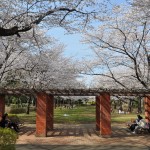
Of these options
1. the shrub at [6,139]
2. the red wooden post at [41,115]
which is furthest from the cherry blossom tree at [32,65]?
the shrub at [6,139]

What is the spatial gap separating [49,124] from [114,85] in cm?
874

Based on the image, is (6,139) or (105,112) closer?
(6,139)

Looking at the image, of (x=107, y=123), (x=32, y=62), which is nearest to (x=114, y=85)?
(x=32, y=62)

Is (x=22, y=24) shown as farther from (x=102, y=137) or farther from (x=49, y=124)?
(x=49, y=124)

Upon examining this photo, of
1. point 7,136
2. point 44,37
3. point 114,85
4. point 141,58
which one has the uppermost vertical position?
point 44,37

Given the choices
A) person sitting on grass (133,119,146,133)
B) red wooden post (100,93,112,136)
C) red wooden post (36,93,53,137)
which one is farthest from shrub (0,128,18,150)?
person sitting on grass (133,119,146,133)

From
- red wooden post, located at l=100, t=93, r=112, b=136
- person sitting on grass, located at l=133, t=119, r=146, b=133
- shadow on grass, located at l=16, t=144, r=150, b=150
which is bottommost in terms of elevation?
shadow on grass, located at l=16, t=144, r=150, b=150

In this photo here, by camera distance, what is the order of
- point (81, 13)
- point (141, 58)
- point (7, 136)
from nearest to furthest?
point (7, 136)
point (81, 13)
point (141, 58)

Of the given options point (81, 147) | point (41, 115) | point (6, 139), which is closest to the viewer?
point (6, 139)

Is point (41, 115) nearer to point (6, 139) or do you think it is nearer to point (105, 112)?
point (105, 112)

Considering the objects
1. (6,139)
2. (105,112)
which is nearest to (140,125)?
(105,112)

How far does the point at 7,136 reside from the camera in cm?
933

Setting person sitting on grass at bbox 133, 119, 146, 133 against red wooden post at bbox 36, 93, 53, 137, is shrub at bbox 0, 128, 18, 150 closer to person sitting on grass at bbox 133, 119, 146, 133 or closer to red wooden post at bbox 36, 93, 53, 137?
red wooden post at bbox 36, 93, 53, 137

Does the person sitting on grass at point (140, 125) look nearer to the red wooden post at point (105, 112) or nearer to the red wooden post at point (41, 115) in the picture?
the red wooden post at point (105, 112)
